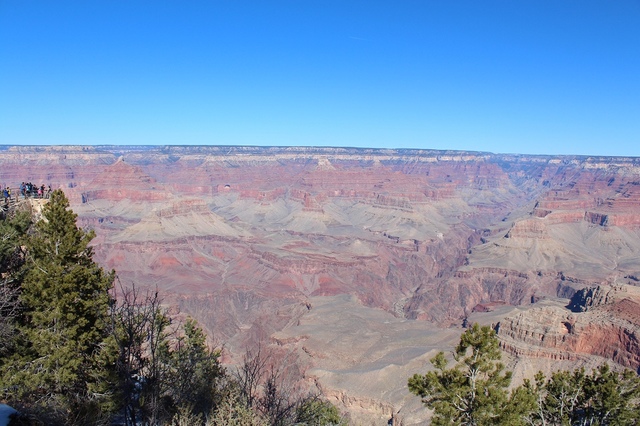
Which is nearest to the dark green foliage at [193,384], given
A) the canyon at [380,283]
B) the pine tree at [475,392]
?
the pine tree at [475,392]

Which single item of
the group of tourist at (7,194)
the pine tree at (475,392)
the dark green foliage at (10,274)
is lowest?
the pine tree at (475,392)

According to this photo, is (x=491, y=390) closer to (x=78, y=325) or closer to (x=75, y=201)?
(x=78, y=325)

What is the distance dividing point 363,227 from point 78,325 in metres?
181

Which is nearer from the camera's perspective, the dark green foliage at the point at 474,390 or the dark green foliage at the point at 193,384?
the dark green foliage at the point at 474,390

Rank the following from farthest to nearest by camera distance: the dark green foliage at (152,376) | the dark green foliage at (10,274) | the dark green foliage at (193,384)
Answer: the dark green foliage at (193,384) → the dark green foliage at (10,274) → the dark green foliage at (152,376)

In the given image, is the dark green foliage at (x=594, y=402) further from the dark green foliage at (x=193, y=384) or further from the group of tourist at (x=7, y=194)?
the group of tourist at (x=7, y=194)

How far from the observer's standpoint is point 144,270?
375 feet

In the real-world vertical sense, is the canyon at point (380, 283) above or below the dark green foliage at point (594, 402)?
below

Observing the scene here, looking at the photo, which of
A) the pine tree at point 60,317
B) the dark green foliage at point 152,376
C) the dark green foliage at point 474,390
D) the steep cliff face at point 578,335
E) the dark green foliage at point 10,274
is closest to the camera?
the dark green foliage at point 152,376

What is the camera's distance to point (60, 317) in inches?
734

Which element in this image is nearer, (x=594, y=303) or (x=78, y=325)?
(x=78, y=325)

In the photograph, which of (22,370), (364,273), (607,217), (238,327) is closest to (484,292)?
(364,273)

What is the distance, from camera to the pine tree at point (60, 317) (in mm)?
18266

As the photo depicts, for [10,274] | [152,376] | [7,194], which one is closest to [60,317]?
[10,274]
